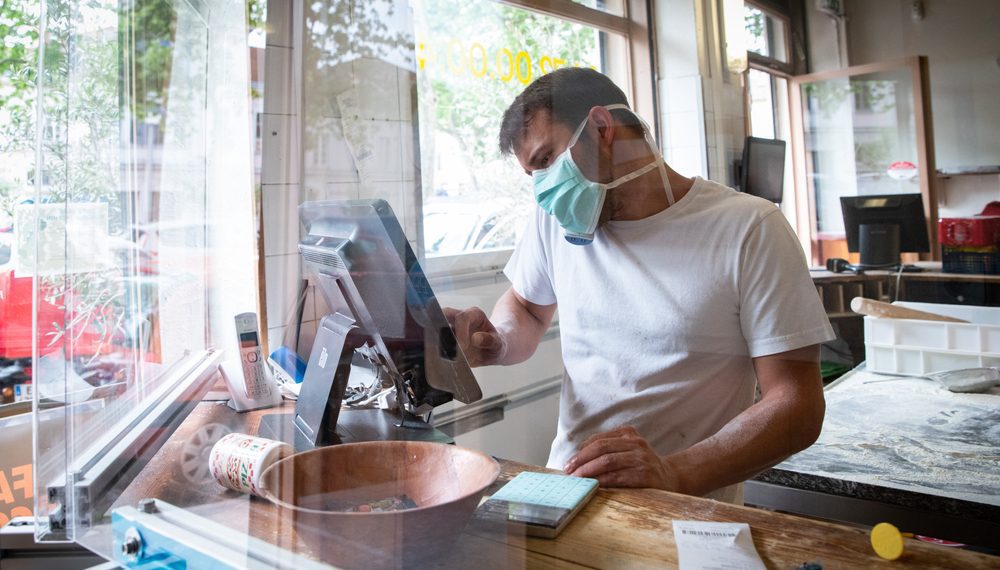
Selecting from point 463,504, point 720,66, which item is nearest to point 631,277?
point 720,66

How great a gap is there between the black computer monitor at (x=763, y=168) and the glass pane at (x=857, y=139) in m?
0.04

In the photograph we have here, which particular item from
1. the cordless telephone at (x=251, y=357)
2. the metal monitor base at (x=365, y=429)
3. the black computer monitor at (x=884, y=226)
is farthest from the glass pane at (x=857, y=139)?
the cordless telephone at (x=251, y=357)

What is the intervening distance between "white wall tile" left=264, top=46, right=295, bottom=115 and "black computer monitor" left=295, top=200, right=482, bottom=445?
0.56 feet

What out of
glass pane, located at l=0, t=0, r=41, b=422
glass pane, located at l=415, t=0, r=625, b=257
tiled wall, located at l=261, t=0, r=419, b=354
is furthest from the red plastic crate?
glass pane, located at l=0, t=0, r=41, b=422

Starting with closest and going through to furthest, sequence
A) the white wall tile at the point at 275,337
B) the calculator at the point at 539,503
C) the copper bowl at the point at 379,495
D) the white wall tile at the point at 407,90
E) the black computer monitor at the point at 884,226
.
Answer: the copper bowl at the point at 379,495 → the calculator at the point at 539,503 → the black computer monitor at the point at 884,226 → the white wall tile at the point at 407,90 → the white wall tile at the point at 275,337

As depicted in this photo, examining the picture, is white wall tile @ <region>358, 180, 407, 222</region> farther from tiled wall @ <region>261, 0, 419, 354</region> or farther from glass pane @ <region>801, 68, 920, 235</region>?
glass pane @ <region>801, 68, 920, 235</region>

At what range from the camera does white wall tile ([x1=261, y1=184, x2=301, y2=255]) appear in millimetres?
1260

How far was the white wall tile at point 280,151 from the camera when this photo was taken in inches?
48.5

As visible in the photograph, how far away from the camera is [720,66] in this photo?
112 cm

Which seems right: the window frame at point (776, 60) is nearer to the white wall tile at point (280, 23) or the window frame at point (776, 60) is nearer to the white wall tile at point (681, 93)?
the white wall tile at point (681, 93)

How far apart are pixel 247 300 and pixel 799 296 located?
1.05m

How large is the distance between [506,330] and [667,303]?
1.24 ft

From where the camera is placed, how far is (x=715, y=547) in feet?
2.53

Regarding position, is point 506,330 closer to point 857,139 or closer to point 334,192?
point 334,192
